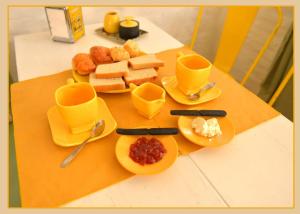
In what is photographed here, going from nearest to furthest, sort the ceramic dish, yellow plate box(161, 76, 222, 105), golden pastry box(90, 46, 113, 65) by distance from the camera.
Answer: yellow plate box(161, 76, 222, 105) → golden pastry box(90, 46, 113, 65) → the ceramic dish

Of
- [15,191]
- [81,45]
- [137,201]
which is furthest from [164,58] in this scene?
[15,191]

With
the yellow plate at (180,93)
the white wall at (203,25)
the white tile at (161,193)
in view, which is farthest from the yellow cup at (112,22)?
the white tile at (161,193)

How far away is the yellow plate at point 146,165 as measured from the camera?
562 mm

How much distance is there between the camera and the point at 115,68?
827 millimetres

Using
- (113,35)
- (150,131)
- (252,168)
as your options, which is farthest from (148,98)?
(113,35)

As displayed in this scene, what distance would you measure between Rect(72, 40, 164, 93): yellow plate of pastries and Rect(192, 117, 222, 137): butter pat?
9.6 inches

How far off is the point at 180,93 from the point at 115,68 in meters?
0.23

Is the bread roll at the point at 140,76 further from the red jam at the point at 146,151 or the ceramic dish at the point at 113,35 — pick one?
the ceramic dish at the point at 113,35

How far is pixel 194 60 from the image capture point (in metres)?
0.80

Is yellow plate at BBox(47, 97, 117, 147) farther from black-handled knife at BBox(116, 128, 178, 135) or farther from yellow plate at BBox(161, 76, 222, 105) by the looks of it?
yellow plate at BBox(161, 76, 222, 105)

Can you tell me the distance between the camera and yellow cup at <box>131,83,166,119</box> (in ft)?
2.21

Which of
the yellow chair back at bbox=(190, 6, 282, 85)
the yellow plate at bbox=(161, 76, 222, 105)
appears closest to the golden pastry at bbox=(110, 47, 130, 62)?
the yellow plate at bbox=(161, 76, 222, 105)

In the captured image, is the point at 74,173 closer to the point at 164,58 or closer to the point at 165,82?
the point at 165,82

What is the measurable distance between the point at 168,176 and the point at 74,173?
218mm
